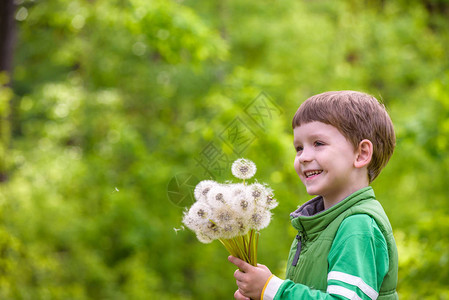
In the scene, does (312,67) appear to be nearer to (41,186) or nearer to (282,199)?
(282,199)

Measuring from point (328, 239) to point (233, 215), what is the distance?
0.87ft

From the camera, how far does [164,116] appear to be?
25.5 feet

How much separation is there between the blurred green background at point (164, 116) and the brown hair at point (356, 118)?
3123 millimetres

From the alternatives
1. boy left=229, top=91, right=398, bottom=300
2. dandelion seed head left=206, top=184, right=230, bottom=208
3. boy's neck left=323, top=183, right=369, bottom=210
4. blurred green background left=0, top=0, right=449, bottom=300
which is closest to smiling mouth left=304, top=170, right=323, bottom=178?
boy left=229, top=91, right=398, bottom=300

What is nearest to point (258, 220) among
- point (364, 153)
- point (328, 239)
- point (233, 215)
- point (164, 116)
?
point (233, 215)

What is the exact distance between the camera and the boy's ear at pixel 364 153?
137 cm

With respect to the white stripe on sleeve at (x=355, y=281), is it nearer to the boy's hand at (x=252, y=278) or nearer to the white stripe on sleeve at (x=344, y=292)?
the white stripe on sleeve at (x=344, y=292)

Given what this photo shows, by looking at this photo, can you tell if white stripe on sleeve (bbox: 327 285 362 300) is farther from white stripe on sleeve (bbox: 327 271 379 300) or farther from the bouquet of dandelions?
the bouquet of dandelions

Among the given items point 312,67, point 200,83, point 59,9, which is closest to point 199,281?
point 200,83

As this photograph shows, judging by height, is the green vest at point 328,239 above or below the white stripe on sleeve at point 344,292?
above

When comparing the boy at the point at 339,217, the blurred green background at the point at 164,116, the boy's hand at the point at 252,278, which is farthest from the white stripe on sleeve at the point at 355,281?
the blurred green background at the point at 164,116

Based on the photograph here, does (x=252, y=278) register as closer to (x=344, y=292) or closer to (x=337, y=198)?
(x=344, y=292)

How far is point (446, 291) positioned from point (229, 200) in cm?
227

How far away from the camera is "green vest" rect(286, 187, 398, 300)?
1.28 metres
